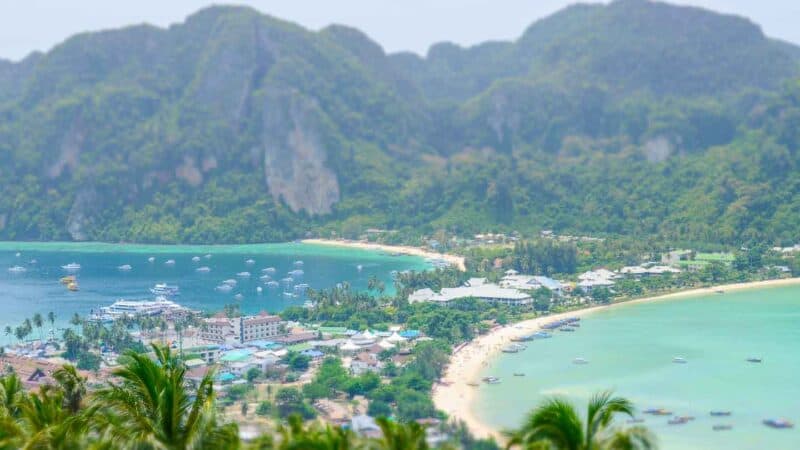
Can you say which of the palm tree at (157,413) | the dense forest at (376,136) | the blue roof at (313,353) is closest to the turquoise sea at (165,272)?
the dense forest at (376,136)

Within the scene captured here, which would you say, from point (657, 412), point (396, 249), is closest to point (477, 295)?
point (657, 412)

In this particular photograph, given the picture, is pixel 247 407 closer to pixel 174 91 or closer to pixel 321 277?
pixel 321 277

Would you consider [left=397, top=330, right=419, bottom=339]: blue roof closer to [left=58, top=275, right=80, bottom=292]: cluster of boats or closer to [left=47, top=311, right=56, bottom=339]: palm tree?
[left=47, top=311, right=56, bottom=339]: palm tree

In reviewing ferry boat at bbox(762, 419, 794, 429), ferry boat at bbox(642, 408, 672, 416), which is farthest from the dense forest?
ferry boat at bbox(762, 419, 794, 429)

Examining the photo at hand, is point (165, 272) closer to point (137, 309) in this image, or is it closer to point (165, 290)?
point (165, 290)

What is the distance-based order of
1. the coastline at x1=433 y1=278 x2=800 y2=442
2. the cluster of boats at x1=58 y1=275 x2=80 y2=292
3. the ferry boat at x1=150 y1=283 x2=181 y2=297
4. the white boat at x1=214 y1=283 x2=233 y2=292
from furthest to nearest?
the cluster of boats at x1=58 y1=275 x2=80 y2=292, the white boat at x1=214 y1=283 x2=233 y2=292, the ferry boat at x1=150 y1=283 x2=181 y2=297, the coastline at x1=433 y1=278 x2=800 y2=442

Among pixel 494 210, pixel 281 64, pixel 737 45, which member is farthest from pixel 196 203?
pixel 737 45

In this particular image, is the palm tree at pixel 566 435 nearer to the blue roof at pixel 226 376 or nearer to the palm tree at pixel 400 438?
the palm tree at pixel 400 438
